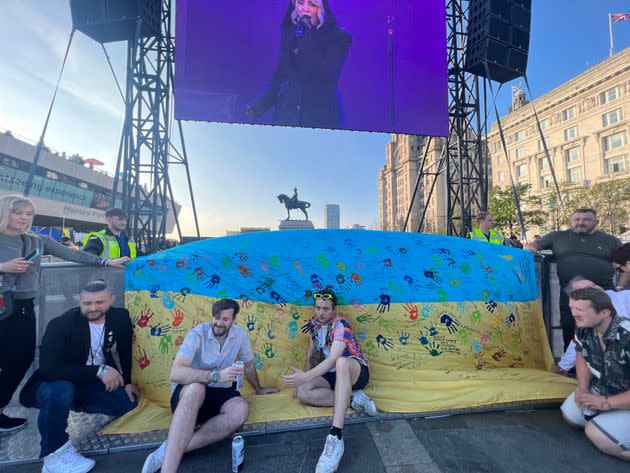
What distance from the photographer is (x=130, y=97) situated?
724 cm

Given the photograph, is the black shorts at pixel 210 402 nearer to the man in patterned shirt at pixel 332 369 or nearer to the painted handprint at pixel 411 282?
the man in patterned shirt at pixel 332 369

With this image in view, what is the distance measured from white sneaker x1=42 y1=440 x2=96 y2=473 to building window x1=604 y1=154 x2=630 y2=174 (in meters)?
49.2

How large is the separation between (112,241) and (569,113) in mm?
55510

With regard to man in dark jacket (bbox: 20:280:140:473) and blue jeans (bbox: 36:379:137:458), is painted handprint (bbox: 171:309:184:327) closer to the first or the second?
man in dark jacket (bbox: 20:280:140:473)

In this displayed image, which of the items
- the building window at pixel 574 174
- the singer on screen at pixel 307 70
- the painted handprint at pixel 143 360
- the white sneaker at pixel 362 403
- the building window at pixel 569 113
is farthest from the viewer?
the building window at pixel 569 113

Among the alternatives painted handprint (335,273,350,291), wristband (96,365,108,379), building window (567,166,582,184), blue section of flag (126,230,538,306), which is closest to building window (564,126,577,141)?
building window (567,166,582,184)

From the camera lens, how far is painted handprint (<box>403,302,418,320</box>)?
10.3ft

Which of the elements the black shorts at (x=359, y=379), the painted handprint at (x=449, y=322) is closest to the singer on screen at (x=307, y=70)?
the painted handprint at (x=449, y=322)

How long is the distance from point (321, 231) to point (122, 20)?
7.29m

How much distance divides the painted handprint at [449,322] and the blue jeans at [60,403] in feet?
10.0

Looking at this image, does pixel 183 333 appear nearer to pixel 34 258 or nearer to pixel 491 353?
pixel 34 258

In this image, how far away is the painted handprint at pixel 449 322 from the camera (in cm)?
317

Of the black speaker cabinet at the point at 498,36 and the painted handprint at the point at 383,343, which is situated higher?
the black speaker cabinet at the point at 498,36

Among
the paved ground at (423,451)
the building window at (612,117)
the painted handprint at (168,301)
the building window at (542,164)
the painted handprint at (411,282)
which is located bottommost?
the paved ground at (423,451)
